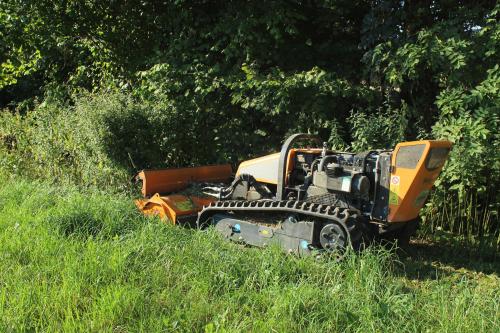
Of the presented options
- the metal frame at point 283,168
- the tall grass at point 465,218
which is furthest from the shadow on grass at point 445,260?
the metal frame at point 283,168

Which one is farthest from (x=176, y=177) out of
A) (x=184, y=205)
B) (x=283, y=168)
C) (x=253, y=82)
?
(x=283, y=168)

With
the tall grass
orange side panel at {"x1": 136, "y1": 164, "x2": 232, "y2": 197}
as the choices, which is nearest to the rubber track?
orange side panel at {"x1": 136, "y1": 164, "x2": 232, "y2": 197}

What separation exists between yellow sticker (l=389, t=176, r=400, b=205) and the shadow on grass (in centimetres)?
72

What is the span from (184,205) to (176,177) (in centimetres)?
73

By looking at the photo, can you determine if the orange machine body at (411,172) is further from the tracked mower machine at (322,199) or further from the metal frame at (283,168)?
the metal frame at (283,168)

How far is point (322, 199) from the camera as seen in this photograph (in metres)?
4.82

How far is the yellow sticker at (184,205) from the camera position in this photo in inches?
230

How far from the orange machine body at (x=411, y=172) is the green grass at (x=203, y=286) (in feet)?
1.56

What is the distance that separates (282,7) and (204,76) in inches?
64.4

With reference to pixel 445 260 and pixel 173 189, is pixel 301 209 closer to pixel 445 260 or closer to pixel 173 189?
pixel 445 260

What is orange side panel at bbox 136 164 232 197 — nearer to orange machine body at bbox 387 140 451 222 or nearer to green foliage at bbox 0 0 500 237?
green foliage at bbox 0 0 500 237

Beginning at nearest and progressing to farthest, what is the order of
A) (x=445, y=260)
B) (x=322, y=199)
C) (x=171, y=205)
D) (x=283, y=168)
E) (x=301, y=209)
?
(x=301, y=209), (x=322, y=199), (x=283, y=168), (x=445, y=260), (x=171, y=205)

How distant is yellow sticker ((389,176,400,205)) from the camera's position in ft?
14.3

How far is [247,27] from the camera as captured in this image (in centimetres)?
749
